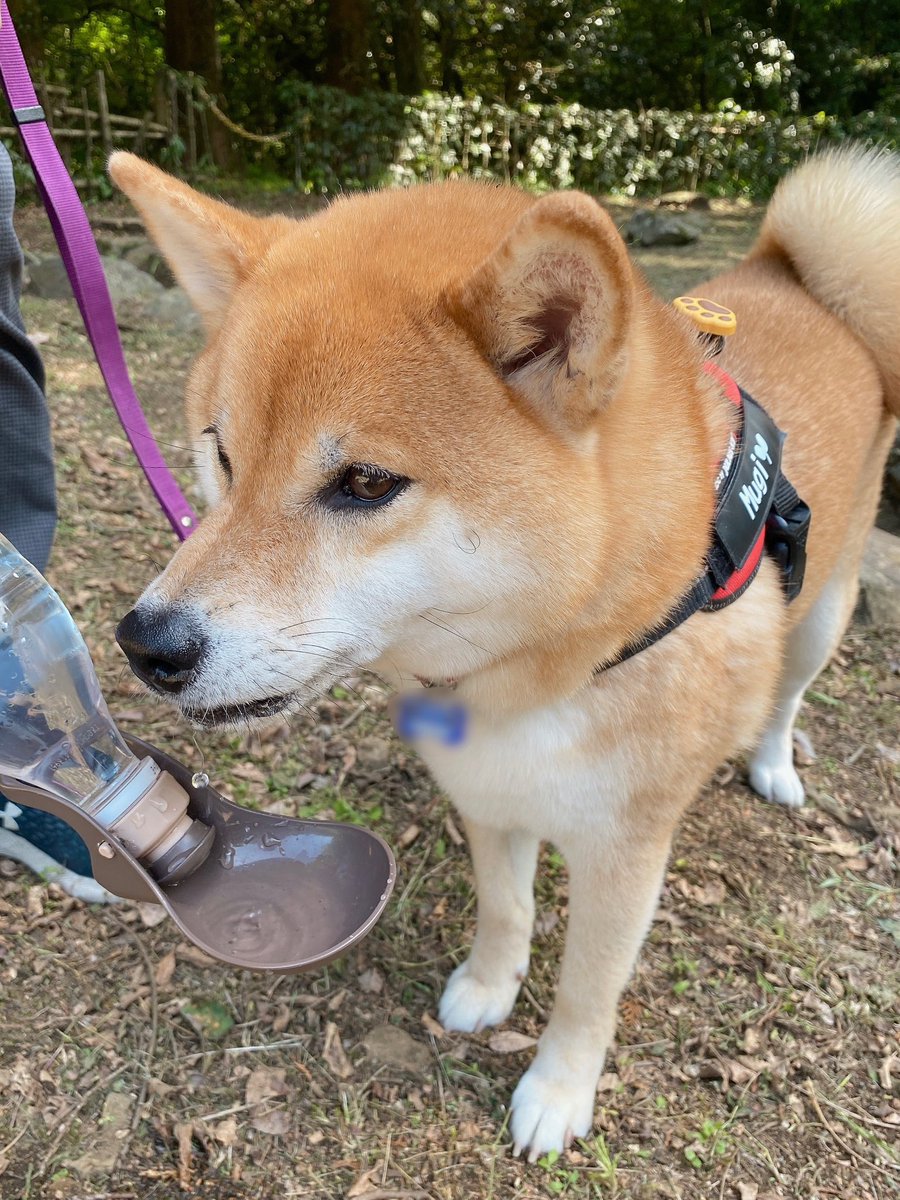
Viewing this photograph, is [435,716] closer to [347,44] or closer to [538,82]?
[347,44]

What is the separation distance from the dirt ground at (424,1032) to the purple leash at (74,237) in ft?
0.54

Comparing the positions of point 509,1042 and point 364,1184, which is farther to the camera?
point 509,1042

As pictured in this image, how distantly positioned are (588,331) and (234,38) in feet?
54.3

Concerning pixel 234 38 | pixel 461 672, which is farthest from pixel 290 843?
pixel 234 38

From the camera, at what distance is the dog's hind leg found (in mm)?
2564

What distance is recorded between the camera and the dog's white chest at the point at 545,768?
158 cm

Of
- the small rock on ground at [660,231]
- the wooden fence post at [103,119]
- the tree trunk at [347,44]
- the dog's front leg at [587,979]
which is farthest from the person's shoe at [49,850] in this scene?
the tree trunk at [347,44]

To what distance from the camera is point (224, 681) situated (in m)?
1.29

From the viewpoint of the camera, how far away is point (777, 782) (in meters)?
2.79

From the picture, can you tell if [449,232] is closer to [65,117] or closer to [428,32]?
[65,117]

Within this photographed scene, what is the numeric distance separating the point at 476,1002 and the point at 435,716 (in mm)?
861

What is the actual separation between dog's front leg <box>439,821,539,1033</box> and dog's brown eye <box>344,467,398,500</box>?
0.96 meters

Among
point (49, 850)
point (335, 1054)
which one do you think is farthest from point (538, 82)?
point (335, 1054)

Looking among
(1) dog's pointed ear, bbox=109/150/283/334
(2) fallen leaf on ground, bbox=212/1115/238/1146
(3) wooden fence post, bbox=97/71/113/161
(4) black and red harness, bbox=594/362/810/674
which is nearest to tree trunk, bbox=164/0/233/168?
(3) wooden fence post, bbox=97/71/113/161
